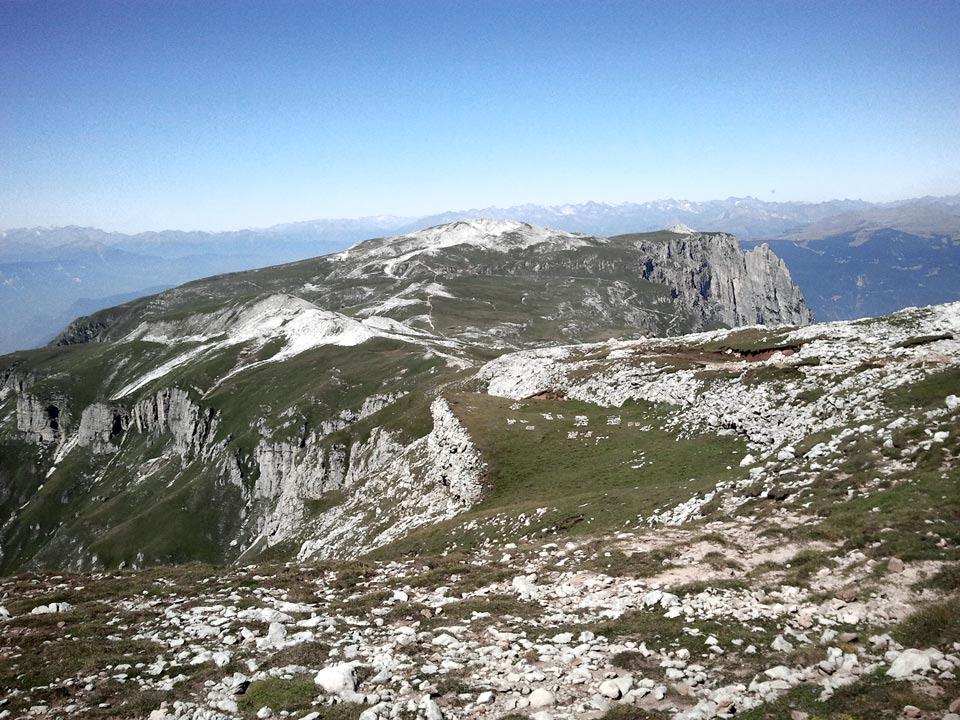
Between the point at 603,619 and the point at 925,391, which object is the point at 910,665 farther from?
the point at 925,391

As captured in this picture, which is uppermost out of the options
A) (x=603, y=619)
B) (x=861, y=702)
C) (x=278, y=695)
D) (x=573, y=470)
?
(x=861, y=702)

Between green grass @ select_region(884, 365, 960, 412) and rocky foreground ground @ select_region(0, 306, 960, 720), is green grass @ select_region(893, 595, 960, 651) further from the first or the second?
green grass @ select_region(884, 365, 960, 412)

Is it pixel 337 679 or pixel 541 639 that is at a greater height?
pixel 337 679

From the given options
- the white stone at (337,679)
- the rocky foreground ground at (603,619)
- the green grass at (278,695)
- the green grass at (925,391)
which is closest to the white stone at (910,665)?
the rocky foreground ground at (603,619)

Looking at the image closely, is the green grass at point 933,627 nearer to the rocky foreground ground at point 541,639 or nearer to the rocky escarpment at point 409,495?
the rocky foreground ground at point 541,639

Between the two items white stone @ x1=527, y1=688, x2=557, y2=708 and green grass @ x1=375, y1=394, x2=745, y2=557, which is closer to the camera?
white stone @ x1=527, y1=688, x2=557, y2=708

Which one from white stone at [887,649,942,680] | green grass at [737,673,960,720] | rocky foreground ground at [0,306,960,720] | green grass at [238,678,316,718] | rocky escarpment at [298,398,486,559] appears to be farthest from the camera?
rocky escarpment at [298,398,486,559]

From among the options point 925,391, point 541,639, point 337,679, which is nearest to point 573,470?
point 925,391

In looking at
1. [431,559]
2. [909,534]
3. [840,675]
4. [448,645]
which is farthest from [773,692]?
[431,559]

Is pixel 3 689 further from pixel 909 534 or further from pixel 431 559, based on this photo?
pixel 909 534

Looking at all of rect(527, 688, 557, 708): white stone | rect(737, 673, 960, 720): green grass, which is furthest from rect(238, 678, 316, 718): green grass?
rect(737, 673, 960, 720): green grass

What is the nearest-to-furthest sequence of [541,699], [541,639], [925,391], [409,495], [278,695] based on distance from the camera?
1. [541,699]
2. [278,695]
3. [541,639]
4. [925,391]
5. [409,495]
